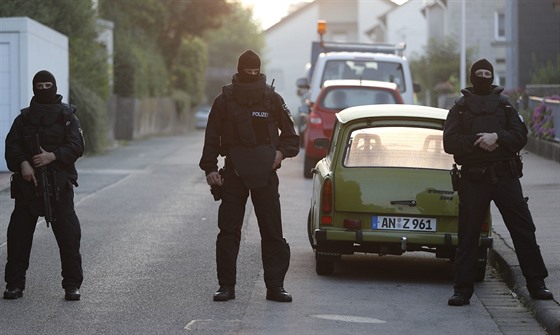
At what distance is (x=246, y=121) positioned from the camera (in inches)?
367

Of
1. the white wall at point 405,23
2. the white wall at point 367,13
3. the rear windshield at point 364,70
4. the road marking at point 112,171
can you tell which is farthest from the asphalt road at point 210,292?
the white wall at point 367,13

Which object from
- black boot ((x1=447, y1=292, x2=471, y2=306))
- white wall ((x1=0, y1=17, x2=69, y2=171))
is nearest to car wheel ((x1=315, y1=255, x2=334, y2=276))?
black boot ((x1=447, y1=292, x2=471, y2=306))

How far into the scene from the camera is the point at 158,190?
19.8 meters

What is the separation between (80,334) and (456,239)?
11.7 feet

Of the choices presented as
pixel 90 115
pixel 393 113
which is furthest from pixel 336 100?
pixel 393 113

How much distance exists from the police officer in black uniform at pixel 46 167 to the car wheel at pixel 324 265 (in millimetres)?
2183

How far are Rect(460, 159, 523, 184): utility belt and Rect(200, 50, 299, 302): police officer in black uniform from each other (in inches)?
51.7

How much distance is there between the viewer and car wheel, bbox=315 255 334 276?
35.2 ft

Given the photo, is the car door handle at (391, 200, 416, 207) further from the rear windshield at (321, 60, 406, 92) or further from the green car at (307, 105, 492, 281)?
the rear windshield at (321, 60, 406, 92)

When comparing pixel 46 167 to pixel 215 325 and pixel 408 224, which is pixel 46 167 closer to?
pixel 215 325

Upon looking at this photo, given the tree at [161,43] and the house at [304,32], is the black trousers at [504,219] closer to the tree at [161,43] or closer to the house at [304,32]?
the tree at [161,43]

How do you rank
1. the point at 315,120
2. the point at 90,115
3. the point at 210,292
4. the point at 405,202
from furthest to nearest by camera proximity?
the point at 90,115 < the point at 315,120 < the point at 405,202 < the point at 210,292

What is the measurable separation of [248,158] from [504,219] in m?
1.91

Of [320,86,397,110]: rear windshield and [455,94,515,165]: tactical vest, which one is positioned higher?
[320,86,397,110]: rear windshield
